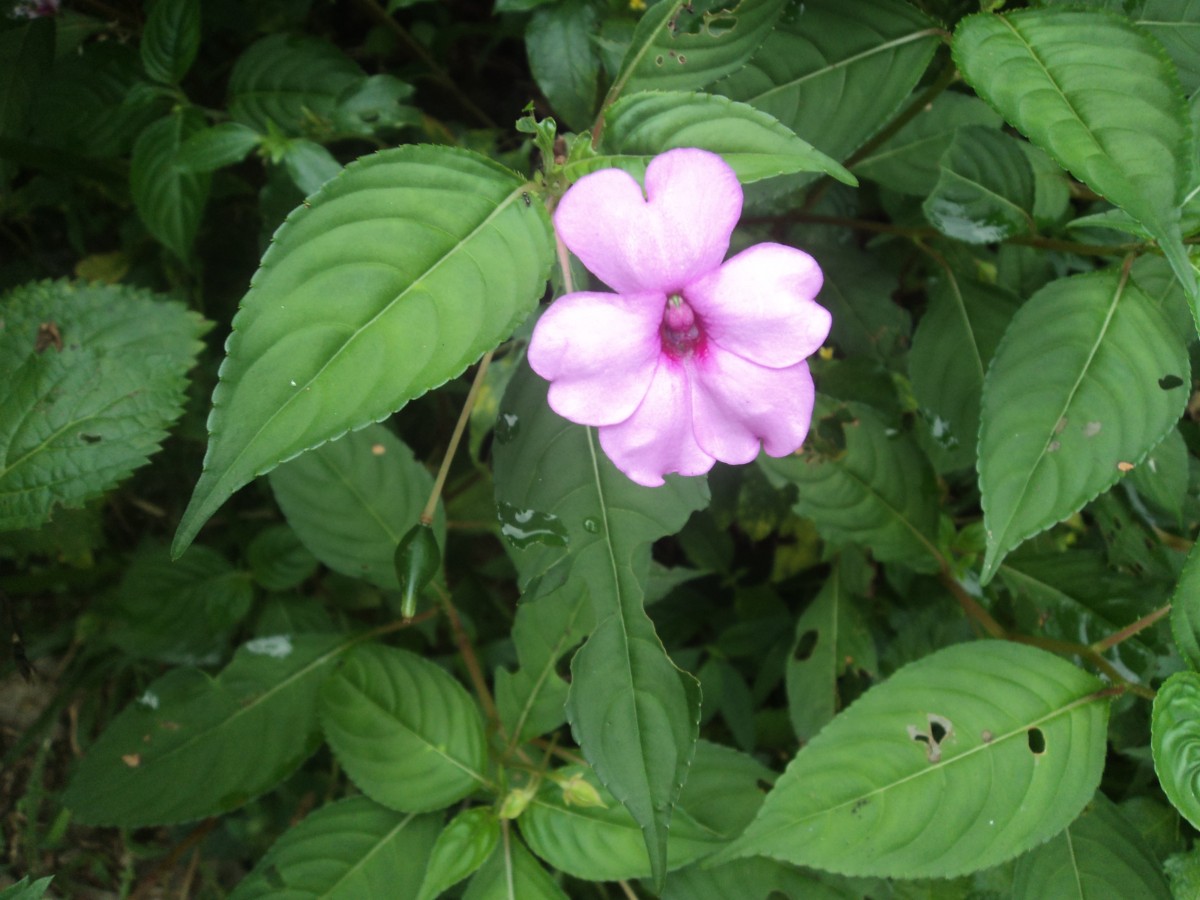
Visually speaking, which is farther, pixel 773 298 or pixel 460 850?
pixel 460 850

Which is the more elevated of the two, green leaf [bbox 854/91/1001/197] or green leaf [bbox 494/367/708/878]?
green leaf [bbox 854/91/1001/197]

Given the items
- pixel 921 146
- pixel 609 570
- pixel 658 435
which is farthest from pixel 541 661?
pixel 921 146

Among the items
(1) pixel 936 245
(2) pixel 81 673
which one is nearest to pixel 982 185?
(1) pixel 936 245

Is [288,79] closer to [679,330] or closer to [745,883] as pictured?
[679,330]

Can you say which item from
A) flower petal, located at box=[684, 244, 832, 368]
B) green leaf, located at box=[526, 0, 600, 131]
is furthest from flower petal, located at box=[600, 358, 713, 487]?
green leaf, located at box=[526, 0, 600, 131]

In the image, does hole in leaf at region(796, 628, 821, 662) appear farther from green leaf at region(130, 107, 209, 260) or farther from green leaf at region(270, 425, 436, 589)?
green leaf at region(130, 107, 209, 260)

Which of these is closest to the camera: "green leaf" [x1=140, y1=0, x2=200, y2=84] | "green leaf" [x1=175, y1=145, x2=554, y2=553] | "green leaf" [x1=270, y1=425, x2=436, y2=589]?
"green leaf" [x1=175, y1=145, x2=554, y2=553]

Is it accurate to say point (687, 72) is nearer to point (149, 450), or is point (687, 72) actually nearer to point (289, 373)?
point (289, 373)
